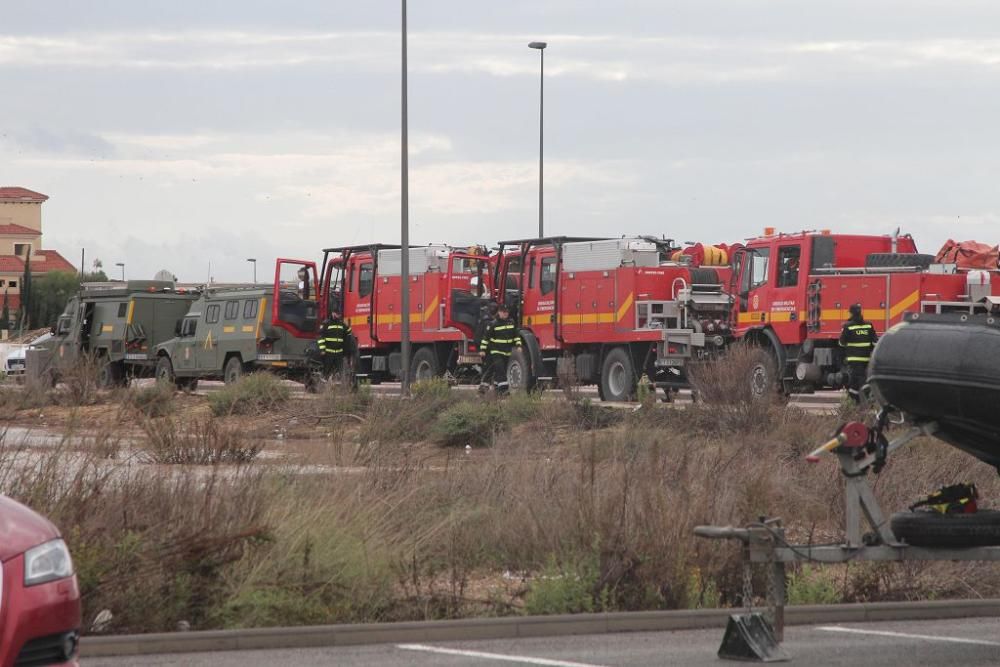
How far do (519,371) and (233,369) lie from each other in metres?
8.42

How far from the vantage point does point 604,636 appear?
9414 mm

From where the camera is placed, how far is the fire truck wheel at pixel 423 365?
35.5 metres

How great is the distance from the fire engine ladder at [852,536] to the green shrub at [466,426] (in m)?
11.4

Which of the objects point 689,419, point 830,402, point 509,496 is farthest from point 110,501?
point 830,402

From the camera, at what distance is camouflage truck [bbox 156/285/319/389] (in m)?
36.8

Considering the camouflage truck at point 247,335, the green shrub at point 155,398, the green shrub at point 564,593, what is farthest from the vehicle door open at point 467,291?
the green shrub at point 564,593

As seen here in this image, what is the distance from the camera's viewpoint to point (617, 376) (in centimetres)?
3125

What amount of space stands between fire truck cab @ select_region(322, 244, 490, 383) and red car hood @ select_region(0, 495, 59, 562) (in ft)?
89.9

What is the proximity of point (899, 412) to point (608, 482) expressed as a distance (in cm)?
275

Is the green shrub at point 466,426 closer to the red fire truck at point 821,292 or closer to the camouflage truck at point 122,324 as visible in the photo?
the red fire truck at point 821,292

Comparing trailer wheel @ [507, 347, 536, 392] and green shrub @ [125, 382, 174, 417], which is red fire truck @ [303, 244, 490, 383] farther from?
green shrub @ [125, 382, 174, 417]

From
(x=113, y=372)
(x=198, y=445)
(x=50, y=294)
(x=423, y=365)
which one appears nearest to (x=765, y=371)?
(x=423, y=365)

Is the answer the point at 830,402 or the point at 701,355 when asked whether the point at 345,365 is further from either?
the point at 830,402

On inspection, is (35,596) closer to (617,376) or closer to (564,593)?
(564,593)
